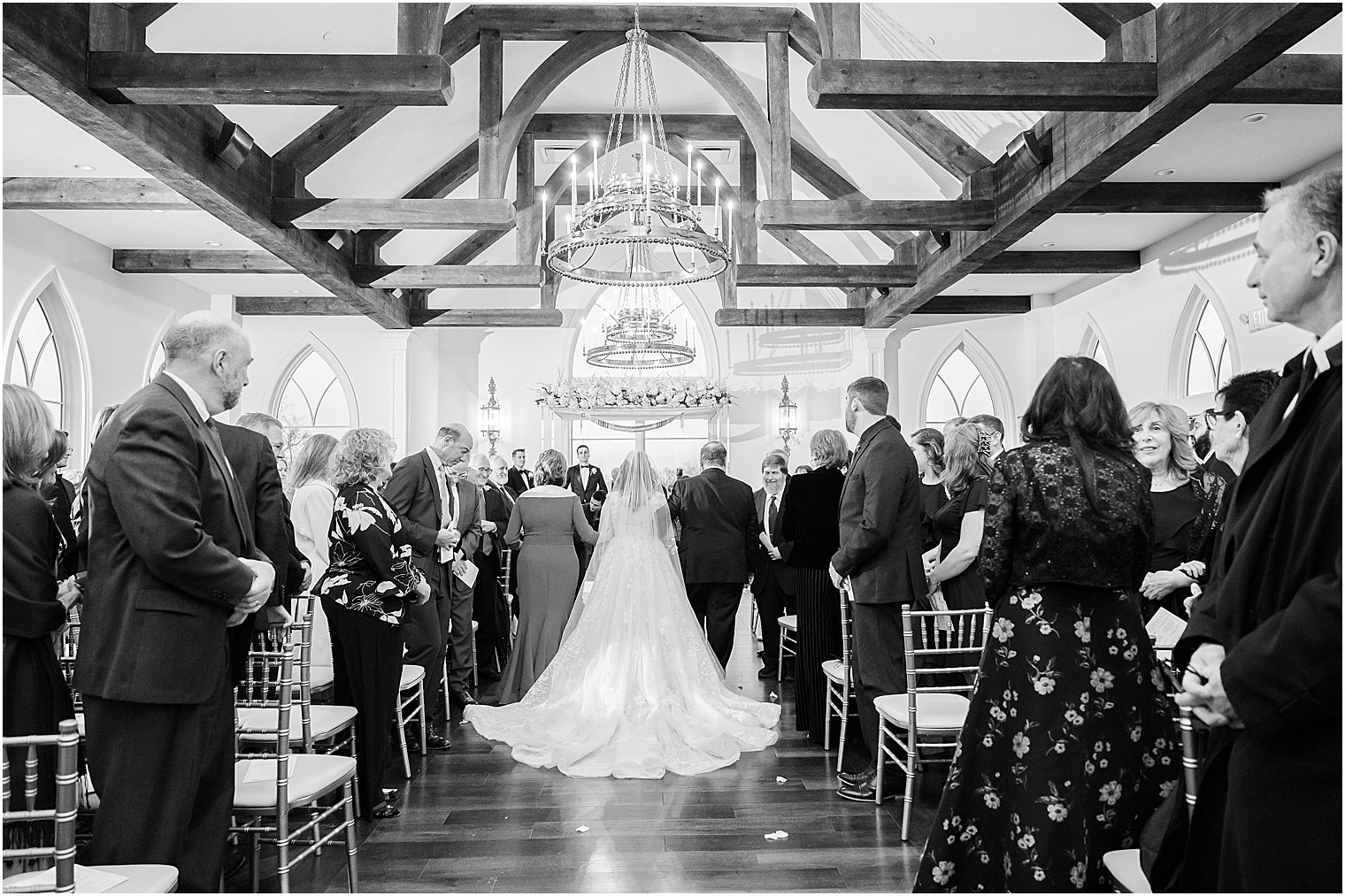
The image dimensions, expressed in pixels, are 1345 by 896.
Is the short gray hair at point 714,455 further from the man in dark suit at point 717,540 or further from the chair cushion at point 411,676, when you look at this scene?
Result: the chair cushion at point 411,676

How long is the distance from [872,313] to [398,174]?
5.55m

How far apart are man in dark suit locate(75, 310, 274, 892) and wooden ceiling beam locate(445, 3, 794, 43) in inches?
229

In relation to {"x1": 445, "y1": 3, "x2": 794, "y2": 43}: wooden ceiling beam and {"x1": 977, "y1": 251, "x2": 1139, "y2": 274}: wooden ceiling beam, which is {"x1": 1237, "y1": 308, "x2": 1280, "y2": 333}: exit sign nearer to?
{"x1": 977, "y1": 251, "x2": 1139, "y2": 274}: wooden ceiling beam

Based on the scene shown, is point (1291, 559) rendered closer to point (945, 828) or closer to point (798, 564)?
point (945, 828)

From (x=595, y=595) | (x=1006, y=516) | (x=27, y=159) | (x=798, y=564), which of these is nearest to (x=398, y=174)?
(x=27, y=159)

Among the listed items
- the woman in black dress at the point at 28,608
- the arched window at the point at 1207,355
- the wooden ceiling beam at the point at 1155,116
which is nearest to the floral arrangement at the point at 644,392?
the wooden ceiling beam at the point at 1155,116

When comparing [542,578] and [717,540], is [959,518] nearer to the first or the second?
[717,540]

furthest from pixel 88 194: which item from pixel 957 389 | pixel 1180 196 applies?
pixel 957 389

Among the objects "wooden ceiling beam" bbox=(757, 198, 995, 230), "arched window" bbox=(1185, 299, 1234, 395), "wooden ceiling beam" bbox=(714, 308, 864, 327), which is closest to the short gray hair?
"wooden ceiling beam" bbox=(757, 198, 995, 230)

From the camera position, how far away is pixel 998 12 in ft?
18.7

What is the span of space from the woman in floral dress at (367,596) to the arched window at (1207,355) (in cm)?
760

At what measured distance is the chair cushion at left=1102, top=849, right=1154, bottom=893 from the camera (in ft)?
6.33

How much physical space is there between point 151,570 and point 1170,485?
3753 millimetres

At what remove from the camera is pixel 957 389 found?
40.7ft
